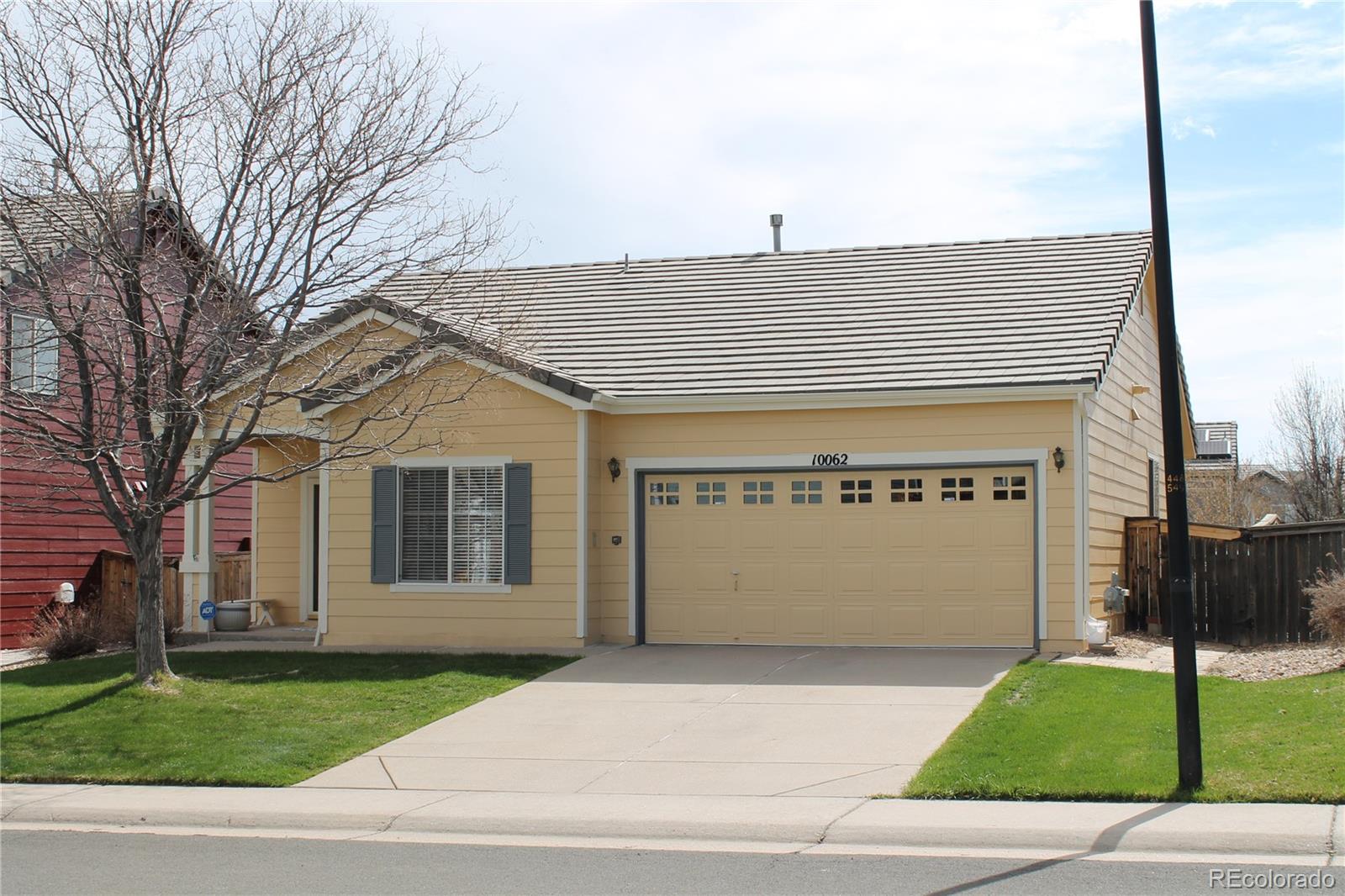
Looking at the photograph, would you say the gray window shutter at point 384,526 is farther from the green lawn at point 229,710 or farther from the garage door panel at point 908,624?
the garage door panel at point 908,624

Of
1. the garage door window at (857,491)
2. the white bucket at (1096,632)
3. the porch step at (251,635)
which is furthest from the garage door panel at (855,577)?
the porch step at (251,635)

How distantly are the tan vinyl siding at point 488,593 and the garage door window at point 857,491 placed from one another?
3.41 meters

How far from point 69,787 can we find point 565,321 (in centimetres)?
1088

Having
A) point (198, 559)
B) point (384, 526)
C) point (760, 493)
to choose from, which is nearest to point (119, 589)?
point (198, 559)

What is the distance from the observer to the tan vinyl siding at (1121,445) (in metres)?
16.5

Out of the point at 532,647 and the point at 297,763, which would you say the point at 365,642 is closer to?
the point at 532,647

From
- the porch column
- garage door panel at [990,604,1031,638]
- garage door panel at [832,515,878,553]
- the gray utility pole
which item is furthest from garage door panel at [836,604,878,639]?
the porch column

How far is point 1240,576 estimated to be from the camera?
18.0m

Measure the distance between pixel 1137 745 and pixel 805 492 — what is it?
715 centimetres

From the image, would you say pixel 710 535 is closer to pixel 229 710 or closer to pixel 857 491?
pixel 857 491

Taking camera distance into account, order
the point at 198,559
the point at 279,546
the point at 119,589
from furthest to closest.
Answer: the point at 279,546 → the point at 119,589 → the point at 198,559

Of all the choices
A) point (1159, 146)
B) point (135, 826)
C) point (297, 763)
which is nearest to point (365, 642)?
point (297, 763)

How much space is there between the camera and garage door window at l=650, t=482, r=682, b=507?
17.2 metres

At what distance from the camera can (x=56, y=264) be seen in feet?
46.7
